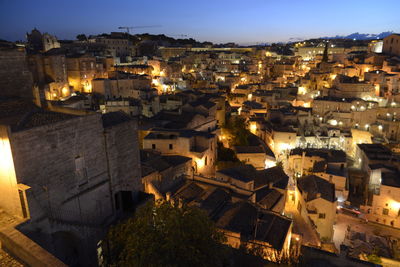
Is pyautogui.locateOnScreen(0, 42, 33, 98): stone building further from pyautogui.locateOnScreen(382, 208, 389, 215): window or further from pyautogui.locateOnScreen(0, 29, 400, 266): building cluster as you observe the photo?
pyautogui.locateOnScreen(382, 208, 389, 215): window

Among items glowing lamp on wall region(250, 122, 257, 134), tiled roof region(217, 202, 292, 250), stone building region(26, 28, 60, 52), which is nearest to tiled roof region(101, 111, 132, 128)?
tiled roof region(217, 202, 292, 250)

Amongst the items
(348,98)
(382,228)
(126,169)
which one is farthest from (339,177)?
(126,169)

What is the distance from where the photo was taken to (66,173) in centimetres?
966

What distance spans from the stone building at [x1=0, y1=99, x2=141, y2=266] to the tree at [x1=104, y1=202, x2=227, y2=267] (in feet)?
6.33

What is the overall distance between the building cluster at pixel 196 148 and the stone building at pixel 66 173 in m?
0.04

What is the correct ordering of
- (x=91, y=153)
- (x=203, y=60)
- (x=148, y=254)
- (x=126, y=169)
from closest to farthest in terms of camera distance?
1. (x=148, y=254)
2. (x=91, y=153)
3. (x=126, y=169)
4. (x=203, y=60)

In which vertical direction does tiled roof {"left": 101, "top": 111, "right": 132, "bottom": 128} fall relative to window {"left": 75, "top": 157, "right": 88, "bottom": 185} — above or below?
above

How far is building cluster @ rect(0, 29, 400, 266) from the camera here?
9.33 metres

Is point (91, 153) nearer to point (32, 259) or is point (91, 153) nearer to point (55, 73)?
point (32, 259)

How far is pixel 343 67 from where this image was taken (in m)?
47.0

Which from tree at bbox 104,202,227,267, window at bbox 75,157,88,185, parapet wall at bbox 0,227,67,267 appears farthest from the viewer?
window at bbox 75,157,88,185

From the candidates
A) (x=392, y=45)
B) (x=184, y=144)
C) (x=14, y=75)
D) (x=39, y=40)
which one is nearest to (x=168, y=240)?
(x=14, y=75)

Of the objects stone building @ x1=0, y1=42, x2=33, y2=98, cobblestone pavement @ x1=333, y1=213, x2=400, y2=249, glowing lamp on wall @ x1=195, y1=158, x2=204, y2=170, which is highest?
stone building @ x1=0, y1=42, x2=33, y2=98

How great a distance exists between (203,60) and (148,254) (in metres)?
58.6
